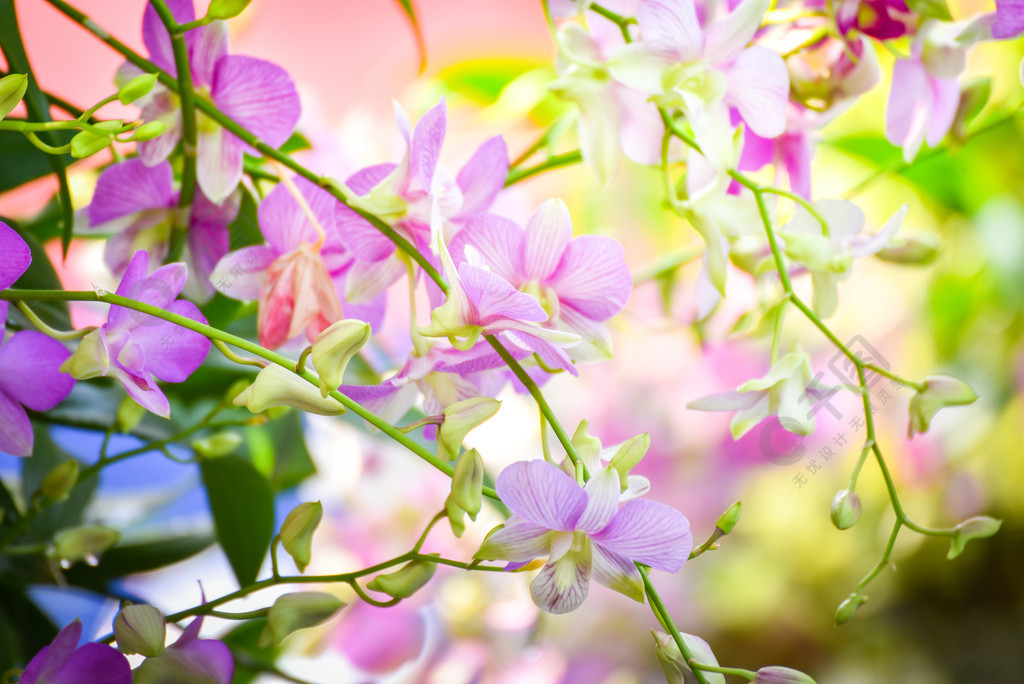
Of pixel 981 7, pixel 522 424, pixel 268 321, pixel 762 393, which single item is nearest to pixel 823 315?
pixel 762 393

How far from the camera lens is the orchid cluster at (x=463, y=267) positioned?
0.14m

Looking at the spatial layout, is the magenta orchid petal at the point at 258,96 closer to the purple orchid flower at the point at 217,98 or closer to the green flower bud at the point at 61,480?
the purple orchid flower at the point at 217,98

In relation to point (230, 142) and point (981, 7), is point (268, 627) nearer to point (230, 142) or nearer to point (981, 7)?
point (230, 142)

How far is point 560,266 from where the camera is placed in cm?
16

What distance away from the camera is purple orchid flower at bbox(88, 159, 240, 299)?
0.61 ft

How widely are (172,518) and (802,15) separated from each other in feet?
1.01

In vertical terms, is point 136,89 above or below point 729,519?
above

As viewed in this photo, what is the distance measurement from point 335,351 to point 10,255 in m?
0.06

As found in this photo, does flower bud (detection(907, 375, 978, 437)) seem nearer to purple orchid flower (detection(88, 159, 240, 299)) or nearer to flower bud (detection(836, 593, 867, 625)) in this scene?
flower bud (detection(836, 593, 867, 625))

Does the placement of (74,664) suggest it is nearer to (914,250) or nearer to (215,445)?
(215,445)

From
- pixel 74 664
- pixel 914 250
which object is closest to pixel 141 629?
pixel 74 664

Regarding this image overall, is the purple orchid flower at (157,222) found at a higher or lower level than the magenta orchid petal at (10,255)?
lower

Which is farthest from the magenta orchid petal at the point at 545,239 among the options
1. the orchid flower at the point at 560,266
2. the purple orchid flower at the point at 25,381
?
the purple orchid flower at the point at 25,381

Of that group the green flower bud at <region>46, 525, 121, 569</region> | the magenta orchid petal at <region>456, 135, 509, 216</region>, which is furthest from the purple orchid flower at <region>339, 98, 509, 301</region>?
the green flower bud at <region>46, 525, 121, 569</region>
